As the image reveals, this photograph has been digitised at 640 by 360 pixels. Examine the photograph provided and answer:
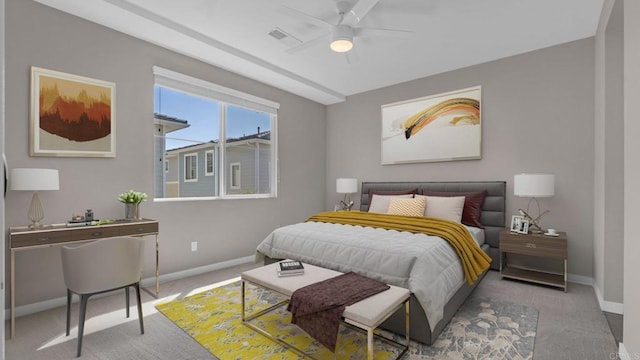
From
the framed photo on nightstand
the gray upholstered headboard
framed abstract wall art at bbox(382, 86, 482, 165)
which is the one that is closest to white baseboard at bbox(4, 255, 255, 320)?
framed abstract wall art at bbox(382, 86, 482, 165)

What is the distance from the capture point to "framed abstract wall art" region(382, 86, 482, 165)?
419 centimetres

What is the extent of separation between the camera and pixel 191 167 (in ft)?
12.8

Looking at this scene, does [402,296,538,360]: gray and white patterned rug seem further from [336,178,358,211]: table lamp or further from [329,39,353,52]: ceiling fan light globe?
[329,39,353,52]: ceiling fan light globe

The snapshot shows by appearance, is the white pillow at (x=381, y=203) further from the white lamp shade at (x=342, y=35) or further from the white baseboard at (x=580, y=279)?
the white lamp shade at (x=342, y=35)

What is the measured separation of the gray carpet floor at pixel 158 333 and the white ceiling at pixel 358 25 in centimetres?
281

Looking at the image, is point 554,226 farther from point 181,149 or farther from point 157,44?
point 157,44

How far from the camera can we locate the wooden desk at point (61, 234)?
230 centimetres

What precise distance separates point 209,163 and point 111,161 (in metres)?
1.17

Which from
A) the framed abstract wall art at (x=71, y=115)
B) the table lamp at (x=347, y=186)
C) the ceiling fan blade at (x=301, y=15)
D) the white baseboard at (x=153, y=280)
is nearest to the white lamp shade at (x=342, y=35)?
the ceiling fan blade at (x=301, y=15)

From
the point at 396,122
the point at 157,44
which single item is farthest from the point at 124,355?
the point at 396,122

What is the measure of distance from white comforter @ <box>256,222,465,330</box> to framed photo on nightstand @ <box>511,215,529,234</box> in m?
1.38

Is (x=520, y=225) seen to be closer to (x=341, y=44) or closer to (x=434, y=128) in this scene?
(x=434, y=128)
